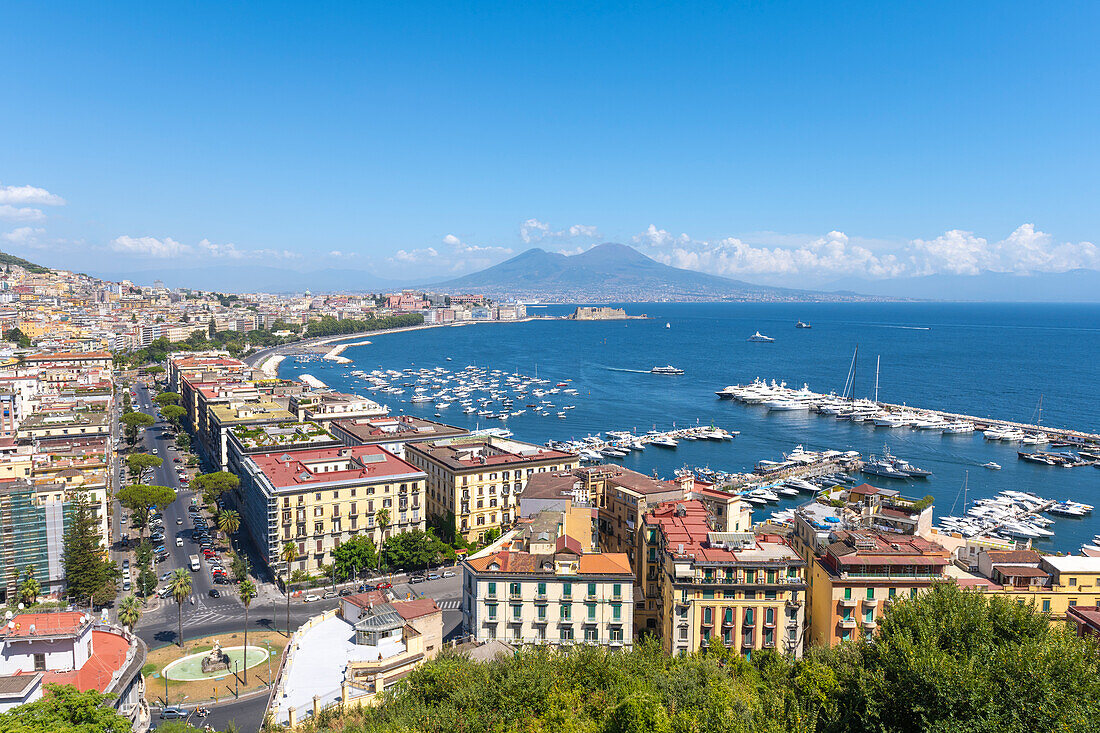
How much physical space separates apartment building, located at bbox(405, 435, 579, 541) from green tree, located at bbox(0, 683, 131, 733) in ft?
90.7

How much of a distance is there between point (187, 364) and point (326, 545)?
71.3 meters

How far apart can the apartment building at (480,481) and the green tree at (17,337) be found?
113 m

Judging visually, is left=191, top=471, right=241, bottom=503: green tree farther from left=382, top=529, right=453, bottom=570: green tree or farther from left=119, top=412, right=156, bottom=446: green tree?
left=119, top=412, right=156, bottom=446: green tree

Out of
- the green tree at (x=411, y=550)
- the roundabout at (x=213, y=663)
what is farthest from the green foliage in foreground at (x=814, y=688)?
the green tree at (x=411, y=550)

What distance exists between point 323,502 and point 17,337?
123 metres

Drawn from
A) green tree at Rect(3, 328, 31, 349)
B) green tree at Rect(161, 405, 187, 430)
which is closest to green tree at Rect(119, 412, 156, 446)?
green tree at Rect(161, 405, 187, 430)

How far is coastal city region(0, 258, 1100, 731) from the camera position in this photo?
24.8 m

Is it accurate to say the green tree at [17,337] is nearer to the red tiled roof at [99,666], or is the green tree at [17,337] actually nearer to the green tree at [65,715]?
the red tiled roof at [99,666]

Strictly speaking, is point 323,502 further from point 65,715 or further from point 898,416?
point 898,416

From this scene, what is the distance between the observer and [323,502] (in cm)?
4134

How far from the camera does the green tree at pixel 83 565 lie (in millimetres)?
35531

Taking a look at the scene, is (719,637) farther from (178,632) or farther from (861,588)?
(178,632)

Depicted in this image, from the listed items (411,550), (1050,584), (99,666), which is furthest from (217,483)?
(1050,584)

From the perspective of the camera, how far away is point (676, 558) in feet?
87.9
